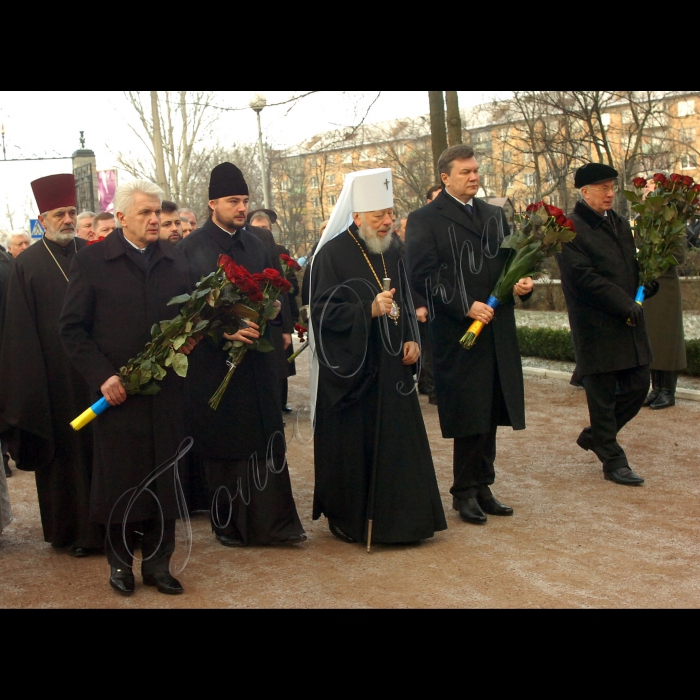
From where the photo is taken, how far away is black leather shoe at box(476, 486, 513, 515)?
675 cm

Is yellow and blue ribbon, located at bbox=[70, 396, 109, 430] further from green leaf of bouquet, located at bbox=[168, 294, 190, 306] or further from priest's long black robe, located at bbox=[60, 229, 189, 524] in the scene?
green leaf of bouquet, located at bbox=[168, 294, 190, 306]

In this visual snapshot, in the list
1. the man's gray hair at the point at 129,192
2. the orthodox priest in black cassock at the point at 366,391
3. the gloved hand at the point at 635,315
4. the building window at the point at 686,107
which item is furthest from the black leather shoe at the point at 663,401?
the building window at the point at 686,107

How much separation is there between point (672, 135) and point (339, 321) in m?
21.9

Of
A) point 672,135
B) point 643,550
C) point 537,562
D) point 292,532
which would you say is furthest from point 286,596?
point 672,135

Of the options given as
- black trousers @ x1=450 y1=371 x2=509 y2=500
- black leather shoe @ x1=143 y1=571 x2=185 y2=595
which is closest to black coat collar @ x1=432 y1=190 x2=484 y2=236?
black trousers @ x1=450 y1=371 x2=509 y2=500

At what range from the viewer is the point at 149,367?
5.17 m

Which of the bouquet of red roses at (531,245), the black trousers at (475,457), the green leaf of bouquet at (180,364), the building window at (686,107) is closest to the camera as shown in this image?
the green leaf of bouquet at (180,364)

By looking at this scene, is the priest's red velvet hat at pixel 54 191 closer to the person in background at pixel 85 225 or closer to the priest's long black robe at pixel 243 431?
the priest's long black robe at pixel 243 431

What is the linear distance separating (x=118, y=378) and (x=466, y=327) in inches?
102

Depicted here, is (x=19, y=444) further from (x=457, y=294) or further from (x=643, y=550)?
(x=643, y=550)

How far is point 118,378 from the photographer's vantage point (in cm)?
514

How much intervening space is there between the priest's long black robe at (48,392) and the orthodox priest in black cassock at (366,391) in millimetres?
1573

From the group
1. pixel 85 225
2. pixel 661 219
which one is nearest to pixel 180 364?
pixel 661 219

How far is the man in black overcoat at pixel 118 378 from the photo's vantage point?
17.2ft
